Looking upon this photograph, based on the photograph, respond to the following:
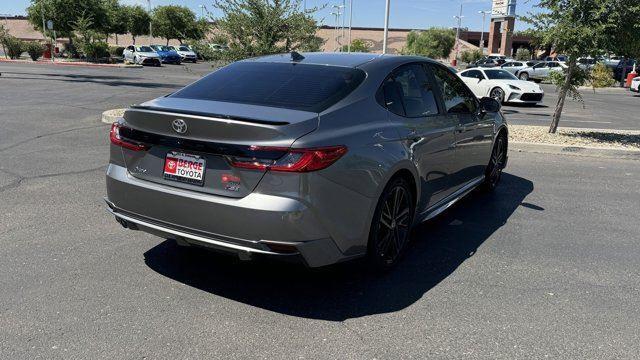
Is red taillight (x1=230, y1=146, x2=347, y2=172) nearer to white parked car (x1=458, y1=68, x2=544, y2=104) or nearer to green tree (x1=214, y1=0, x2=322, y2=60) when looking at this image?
green tree (x1=214, y1=0, x2=322, y2=60)

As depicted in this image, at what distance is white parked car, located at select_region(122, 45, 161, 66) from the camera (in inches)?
1725

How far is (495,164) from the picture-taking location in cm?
683

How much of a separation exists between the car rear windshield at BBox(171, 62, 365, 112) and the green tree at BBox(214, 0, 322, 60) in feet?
22.1

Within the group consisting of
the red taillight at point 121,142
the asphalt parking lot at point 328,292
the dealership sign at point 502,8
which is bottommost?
the asphalt parking lot at point 328,292

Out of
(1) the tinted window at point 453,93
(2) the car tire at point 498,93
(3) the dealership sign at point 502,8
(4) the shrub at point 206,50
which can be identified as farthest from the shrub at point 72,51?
(3) the dealership sign at point 502,8

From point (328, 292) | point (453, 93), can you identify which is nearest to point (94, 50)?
point (453, 93)

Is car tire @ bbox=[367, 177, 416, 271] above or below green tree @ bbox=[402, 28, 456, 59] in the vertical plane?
below

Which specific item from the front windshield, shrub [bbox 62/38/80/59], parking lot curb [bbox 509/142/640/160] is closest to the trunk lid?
parking lot curb [bbox 509/142/640/160]

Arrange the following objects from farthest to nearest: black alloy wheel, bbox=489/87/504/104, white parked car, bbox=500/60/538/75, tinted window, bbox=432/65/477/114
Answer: white parked car, bbox=500/60/538/75 → black alloy wheel, bbox=489/87/504/104 → tinted window, bbox=432/65/477/114

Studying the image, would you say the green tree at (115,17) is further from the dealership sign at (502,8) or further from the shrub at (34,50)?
the dealership sign at (502,8)

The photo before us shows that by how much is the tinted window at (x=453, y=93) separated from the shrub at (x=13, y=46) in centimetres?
4921

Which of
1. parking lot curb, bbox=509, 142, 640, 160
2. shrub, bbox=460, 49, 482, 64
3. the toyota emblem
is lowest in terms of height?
parking lot curb, bbox=509, 142, 640, 160

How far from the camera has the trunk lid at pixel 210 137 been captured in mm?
3279

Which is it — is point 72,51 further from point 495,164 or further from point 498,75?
point 495,164
